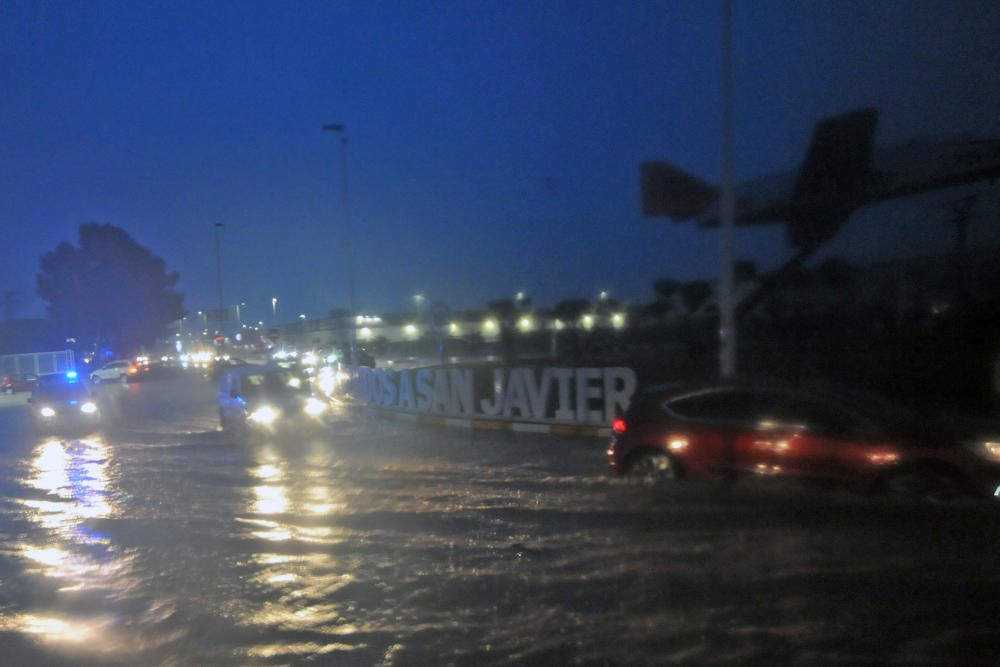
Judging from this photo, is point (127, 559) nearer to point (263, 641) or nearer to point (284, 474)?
point (263, 641)

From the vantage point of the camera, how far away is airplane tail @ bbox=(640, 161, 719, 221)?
17562 millimetres

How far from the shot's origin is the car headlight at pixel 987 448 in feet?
26.4

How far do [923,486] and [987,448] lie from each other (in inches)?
26.6

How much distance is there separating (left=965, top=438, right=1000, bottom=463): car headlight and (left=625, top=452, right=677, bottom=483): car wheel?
307 cm

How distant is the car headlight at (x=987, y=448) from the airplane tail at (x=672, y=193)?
9582 millimetres

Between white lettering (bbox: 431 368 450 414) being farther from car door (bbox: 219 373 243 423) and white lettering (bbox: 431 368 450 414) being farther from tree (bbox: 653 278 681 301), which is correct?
tree (bbox: 653 278 681 301)

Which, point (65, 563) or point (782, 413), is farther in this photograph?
point (782, 413)

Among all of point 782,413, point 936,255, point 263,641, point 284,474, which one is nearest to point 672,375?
point 936,255

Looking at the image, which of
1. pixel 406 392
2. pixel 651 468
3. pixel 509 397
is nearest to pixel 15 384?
pixel 406 392

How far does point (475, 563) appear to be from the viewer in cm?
755

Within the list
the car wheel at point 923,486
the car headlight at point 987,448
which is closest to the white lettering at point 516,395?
the car wheel at point 923,486

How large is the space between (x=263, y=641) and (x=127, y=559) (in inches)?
131

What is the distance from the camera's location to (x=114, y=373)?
166 ft

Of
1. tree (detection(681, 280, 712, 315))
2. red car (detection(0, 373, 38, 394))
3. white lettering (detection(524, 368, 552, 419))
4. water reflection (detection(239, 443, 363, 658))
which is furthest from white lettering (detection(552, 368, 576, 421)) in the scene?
red car (detection(0, 373, 38, 394))
